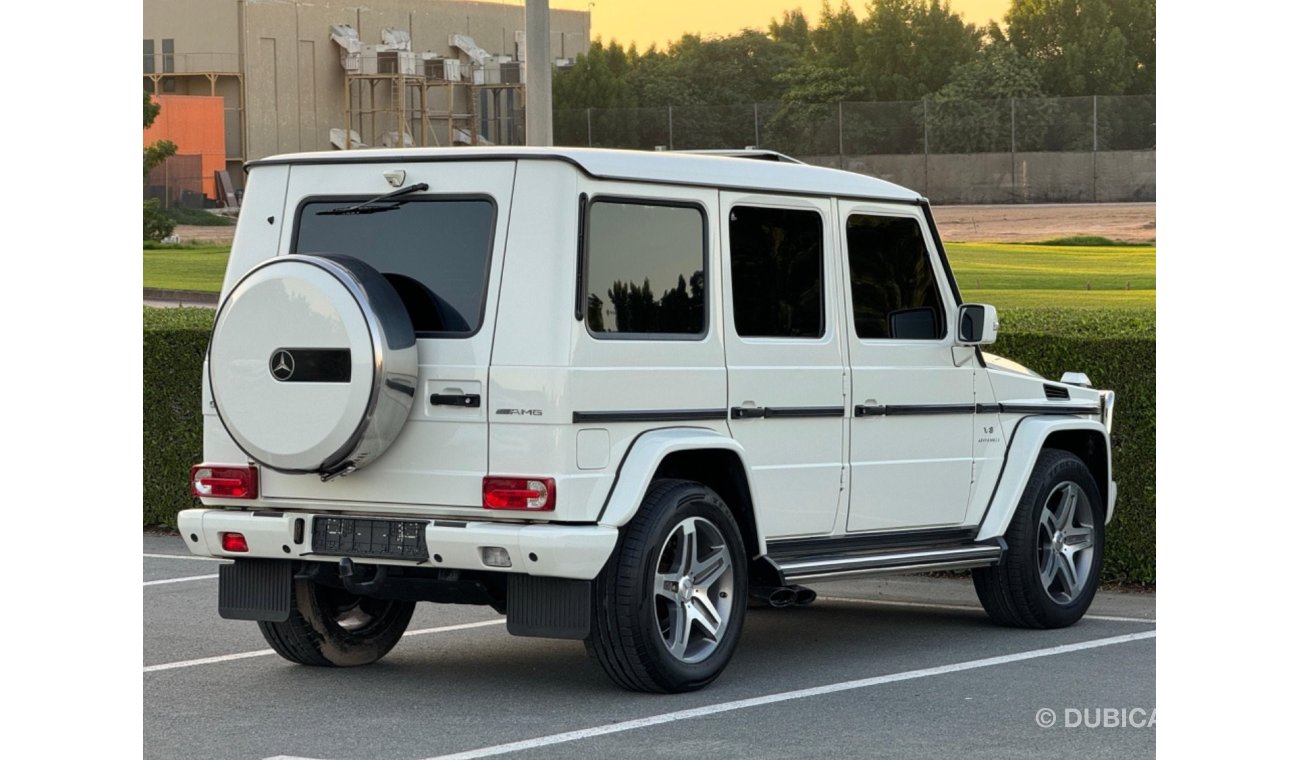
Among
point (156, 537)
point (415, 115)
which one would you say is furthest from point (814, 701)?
point (415, 115)

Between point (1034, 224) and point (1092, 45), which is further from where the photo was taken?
point (1092, 45)

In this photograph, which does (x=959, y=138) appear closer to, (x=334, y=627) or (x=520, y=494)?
(x=334, y=627)

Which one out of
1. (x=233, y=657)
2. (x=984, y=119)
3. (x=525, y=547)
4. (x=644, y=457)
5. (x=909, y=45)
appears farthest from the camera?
(x=909, y=45)

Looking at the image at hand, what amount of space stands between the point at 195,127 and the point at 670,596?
52769mm

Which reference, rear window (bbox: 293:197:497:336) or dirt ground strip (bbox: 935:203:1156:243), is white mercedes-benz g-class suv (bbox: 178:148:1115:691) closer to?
rear window (bbox: 293:197:497:336)

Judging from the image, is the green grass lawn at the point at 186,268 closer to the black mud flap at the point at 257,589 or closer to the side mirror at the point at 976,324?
the side mirror at the point at 976,324

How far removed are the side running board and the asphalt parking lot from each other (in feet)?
1.35

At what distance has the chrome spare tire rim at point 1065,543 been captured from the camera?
1009cm

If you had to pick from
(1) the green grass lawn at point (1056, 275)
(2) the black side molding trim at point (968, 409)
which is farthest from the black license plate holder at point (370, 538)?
(1) the green grass lawn at point (1056, 275)

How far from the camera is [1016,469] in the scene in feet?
32.4

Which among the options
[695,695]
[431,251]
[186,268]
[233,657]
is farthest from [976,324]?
[186,268]


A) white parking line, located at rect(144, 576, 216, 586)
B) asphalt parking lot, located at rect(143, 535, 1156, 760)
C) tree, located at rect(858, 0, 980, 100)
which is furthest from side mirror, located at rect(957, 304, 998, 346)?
tree, located at rect(858, 0, 980, 100)

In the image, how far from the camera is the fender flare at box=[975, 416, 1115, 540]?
9.74 meters

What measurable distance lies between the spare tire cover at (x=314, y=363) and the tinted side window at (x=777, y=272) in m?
1.56
